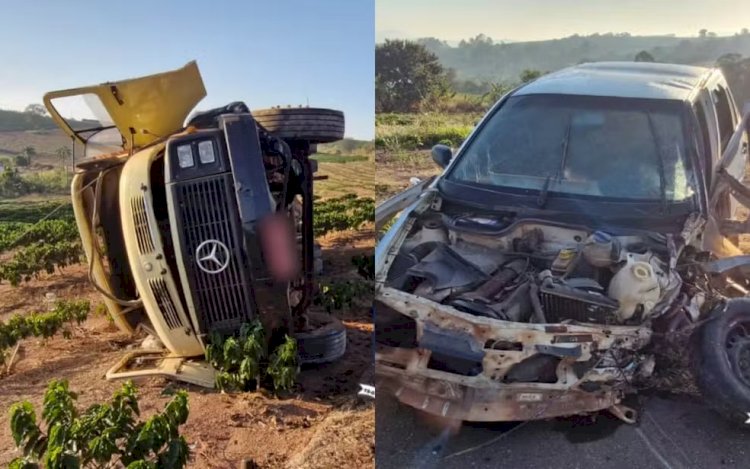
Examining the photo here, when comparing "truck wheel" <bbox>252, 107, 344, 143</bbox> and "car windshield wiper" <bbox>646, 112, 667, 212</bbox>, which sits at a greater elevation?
"car windshield wiper" <bbox>646, 112, 667, 212</bbox>

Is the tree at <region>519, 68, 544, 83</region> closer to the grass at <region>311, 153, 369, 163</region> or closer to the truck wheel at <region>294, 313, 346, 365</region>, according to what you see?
the grass at <region>311, 153, 369, 163</region>

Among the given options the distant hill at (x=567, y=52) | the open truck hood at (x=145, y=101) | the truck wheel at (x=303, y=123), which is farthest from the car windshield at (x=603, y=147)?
the open truck hood at (x=145, y=101)

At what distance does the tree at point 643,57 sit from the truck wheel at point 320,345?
2.34m

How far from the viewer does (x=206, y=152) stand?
3355 mm

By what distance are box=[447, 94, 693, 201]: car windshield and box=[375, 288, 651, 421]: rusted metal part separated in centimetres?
41

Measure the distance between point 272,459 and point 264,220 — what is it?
3.45 ft

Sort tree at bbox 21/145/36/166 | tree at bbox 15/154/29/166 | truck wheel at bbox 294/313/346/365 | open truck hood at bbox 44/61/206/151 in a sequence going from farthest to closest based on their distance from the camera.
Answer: tree at bbox 15/154/29/166, tree at bbox 21/145/36/166, truck wheel at bbox 294/313/346/365, open truck hood at bbox 44/61/206/151

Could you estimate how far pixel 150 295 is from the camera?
3.49 metres

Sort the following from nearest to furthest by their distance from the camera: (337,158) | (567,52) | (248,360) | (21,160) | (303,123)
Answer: (567,52), (337,158), (248,360), (303,123), (21,160)

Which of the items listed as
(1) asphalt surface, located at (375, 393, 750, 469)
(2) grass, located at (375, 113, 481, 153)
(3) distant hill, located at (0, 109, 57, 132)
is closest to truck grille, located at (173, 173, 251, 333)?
(2) grass, located at (375, 113, 481, 153)


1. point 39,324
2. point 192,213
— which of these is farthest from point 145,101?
point 39,324

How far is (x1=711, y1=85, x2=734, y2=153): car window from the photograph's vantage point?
2.08 m

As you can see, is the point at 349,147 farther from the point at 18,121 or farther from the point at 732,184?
the point at 18,121

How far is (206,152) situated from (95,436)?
4.67ft
